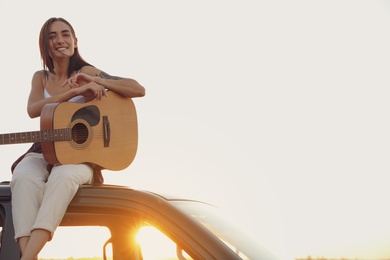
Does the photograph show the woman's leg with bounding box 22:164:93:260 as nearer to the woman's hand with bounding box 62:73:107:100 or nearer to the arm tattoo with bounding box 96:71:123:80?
the woman's hand with bounding box 62:73:107:100

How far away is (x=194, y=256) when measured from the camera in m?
2.75

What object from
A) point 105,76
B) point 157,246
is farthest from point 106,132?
point 157,246

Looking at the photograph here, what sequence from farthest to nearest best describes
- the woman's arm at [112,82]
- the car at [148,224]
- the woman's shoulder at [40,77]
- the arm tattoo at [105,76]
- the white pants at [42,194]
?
the woman's shoulder at [40,77]
the arm tattoo at [105,76]
the woman's arm at [112,82]
the white pants at [42,194]
the car at [148,224]

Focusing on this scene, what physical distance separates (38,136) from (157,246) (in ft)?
3.21

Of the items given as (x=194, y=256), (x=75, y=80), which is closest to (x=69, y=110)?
(x=75, y=80)

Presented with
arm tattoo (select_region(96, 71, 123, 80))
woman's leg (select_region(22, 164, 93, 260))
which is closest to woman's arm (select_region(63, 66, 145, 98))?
arm tattoo (select_region(96, 71, 123, 80))

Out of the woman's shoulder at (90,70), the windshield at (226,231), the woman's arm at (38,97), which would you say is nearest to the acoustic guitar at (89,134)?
the woman's arm at (38,97)

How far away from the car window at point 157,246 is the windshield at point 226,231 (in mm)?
159

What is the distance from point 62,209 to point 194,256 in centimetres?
68

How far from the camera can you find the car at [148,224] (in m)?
2.78

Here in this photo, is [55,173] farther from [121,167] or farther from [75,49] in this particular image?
[75,49]

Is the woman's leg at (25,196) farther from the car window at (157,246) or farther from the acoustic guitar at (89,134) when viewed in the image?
the car window at (157,246)

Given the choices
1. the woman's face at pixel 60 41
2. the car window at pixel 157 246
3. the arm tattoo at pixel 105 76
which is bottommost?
the car window at pixel 157 246

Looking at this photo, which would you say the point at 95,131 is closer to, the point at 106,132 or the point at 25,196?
the point at 106,132
